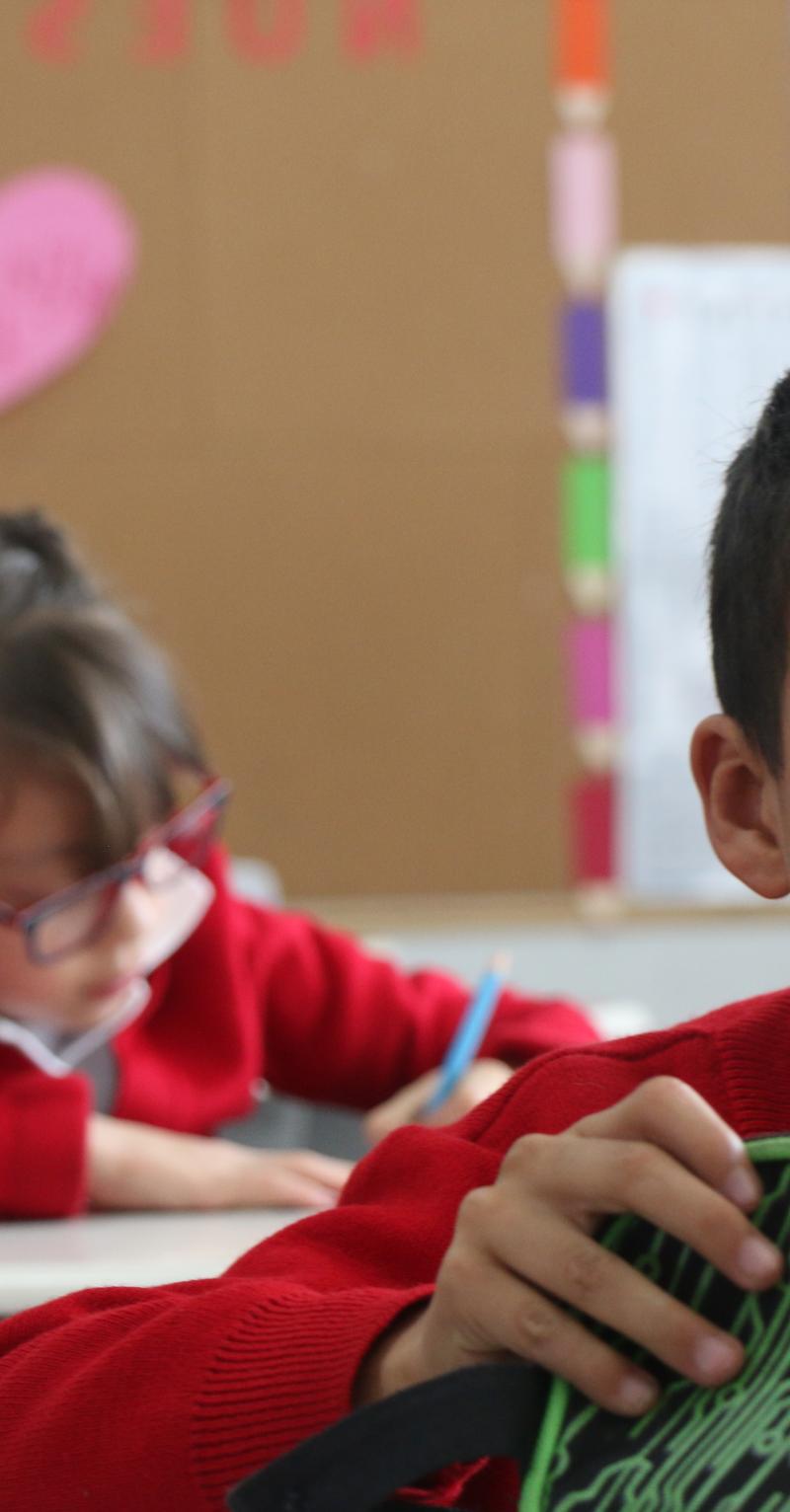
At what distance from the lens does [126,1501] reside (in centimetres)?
48

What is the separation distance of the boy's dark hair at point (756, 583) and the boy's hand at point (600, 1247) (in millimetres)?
185

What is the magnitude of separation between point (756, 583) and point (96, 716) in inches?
25.3

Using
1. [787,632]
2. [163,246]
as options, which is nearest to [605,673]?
[163,246]

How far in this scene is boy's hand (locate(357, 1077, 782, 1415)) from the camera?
1.21 ft

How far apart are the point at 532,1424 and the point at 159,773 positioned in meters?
0.82

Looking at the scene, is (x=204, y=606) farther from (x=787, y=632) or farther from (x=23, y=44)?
(x=787, y=632)

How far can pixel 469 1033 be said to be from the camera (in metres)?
1.29

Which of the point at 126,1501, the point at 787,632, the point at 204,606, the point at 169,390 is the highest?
the point at 787,632

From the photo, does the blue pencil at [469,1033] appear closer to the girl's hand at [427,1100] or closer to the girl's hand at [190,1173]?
the girl's hand at [427,1100]

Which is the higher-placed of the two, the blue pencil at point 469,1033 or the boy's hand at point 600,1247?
the boy's hand at point 600,1247

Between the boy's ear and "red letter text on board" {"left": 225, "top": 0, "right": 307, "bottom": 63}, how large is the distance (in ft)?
5.83

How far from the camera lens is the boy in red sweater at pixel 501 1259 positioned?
0.38m

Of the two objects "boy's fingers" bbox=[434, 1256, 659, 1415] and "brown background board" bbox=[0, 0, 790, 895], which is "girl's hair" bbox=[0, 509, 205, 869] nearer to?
"boy's fingers" bbox=[434, 1256, 659, 1415]

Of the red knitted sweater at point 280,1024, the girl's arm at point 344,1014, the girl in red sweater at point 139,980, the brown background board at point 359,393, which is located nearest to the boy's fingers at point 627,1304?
the girl in red sweater at point 139,980
